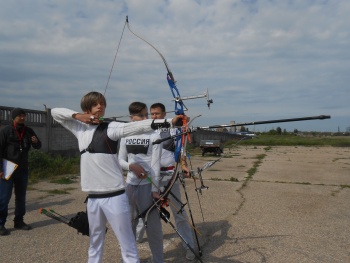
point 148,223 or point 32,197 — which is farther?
point 32,197

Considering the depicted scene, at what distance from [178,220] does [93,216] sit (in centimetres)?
145

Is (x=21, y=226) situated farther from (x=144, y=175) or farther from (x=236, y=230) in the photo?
(x=236, y=230)

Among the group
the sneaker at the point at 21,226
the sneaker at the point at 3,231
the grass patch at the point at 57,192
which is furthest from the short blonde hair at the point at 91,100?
the grass patch at the point at 57,192

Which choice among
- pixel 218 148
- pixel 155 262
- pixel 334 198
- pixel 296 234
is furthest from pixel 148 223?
pixel 218 148

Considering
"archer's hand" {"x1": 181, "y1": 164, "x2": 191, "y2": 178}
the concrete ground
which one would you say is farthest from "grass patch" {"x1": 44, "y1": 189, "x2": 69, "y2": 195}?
"archer's hand" {"x1": 181, "y1": 164, "x2": 191, "y2": 178}

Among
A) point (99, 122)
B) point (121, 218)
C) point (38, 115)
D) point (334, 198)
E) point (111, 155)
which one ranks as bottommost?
point (334, 198)

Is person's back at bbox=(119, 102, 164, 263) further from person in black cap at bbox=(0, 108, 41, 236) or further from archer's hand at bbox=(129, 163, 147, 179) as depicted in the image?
person in black cap at bbox=(0, 108, 41, 236)

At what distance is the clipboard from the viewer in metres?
4.95

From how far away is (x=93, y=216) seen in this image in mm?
2912

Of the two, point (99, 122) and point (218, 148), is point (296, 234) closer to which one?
point (99, 122)

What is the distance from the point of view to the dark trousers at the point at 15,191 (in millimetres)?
4961

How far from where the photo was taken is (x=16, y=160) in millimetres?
5078

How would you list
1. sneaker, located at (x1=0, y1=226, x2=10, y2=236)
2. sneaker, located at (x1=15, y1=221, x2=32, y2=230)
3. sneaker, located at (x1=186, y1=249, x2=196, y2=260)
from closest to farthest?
sneaker, located at (x1=186, y1=249, x2=196, y2=260), sneaker, located at (x1=0, y1=226, x2=10, y2=236), sneaker, located at (x1=15, y1=221, x2=32, y2=230)

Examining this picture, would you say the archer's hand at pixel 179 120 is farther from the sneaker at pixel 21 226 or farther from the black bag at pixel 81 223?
the sneaker at pixel 21 226
